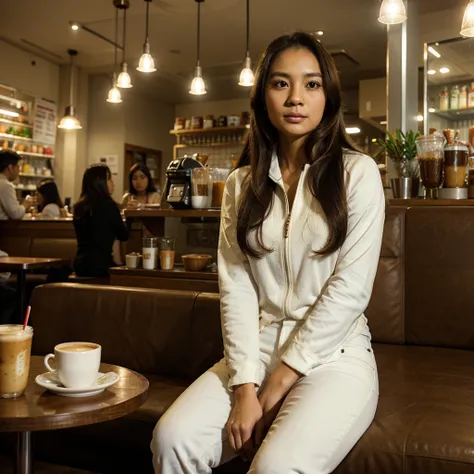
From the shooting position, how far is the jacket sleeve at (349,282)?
57.0 inches

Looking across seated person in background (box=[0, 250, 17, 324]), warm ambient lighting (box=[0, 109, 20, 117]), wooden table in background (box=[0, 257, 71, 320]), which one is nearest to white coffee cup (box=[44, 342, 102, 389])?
wooden table in background (box=[0, 257, 71, 320])

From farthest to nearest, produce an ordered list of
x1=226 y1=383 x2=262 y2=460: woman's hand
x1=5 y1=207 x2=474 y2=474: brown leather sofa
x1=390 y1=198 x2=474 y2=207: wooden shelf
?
x1=390 y1=198 x2=474 y2=207: wooden shelf, x1=5 y1=207 x2=474 y2=474: brown leather sofa, x1=226 y1=383 x2=262 y2=460: woman's hand

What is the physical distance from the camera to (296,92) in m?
1.60

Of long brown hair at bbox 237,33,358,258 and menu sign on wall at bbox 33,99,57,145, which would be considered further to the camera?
menu sign on wall at bbox 33,99,57,145

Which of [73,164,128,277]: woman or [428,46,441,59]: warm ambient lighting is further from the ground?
[428,46,441,59]: warm ambient lighting

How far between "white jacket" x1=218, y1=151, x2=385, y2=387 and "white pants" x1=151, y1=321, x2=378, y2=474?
0.06 m

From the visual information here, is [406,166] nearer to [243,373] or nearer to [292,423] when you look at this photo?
[243,373]

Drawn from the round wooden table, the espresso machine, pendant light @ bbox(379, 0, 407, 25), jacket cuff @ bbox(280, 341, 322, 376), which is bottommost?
the round wooden table

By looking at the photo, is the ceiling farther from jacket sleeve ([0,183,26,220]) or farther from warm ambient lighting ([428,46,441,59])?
jacket sleeve ([0,183,26,220])

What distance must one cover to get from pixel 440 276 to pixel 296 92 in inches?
47.1

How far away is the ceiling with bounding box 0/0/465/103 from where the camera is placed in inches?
225

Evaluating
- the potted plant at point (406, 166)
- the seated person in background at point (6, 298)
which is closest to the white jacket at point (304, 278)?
the potted plant at point (406, 166)

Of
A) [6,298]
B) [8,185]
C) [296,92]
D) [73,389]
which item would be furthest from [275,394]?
[8,185]

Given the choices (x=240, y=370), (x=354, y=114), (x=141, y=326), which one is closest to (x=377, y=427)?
(x=240, y=370)
